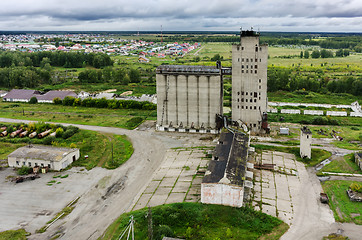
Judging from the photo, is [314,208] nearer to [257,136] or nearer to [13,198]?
[257,136]

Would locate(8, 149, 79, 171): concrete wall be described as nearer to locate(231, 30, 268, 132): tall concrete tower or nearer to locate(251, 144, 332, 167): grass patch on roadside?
locate(251, 144, 332, 167): grass patch on roadside

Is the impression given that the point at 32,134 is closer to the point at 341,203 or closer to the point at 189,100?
the point at 189,100

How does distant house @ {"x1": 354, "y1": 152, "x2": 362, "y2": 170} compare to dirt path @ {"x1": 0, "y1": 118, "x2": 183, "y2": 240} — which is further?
distant house @ {"x1": 354, "y1": 152, "x2": 362, "y2": 170}

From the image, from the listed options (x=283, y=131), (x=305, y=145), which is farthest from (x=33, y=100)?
(x=305, y=145)

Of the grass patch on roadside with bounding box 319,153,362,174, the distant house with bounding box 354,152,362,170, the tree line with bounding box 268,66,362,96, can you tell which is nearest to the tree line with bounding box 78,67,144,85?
the tree line with bounding box 268,66,362,96

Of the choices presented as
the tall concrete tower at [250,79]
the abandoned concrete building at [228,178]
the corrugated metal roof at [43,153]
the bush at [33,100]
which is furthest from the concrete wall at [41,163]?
the bush at [33,100]

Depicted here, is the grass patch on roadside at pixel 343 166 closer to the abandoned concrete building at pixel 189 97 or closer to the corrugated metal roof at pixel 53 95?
the abandoned concrete building at pixel 189 97
